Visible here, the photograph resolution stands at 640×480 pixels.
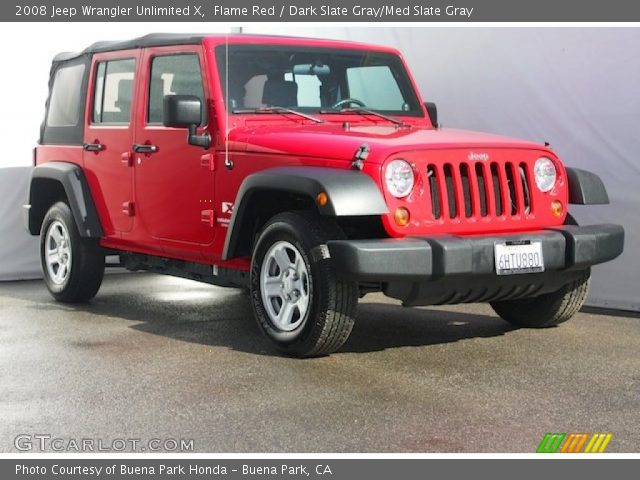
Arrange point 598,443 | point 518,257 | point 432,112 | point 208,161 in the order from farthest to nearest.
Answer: point 432,112 → point 208,161 → point 518,257 → point 598,443

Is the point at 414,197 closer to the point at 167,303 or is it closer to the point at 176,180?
the point at 176,180

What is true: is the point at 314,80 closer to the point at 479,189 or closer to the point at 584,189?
the point at 479,189

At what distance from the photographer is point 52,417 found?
491 cm

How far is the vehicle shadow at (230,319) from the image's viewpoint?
6.77m

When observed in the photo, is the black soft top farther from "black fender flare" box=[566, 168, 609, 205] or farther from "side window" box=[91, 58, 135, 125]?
"black fender flare" box=[566, 168, 609, 205]

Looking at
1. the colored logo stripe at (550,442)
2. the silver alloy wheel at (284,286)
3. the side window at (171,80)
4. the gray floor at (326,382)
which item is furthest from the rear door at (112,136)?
the colored logo stripe at (550,442)

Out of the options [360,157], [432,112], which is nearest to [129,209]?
[432,112]

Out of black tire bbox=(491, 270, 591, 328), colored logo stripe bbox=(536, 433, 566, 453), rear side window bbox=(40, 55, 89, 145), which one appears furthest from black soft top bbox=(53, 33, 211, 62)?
colored logo stripe bbox=(536, 433, 566, 453)

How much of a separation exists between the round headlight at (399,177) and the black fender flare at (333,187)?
0.11 metres

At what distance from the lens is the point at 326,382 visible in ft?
18.2

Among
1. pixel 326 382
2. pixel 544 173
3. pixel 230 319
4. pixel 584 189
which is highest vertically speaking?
pixel 544 173

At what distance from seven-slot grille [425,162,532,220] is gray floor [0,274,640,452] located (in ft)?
2.69

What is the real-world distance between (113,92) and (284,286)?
262 cm

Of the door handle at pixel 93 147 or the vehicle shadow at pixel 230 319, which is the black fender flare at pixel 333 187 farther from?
the door handle at pixel 93 147
